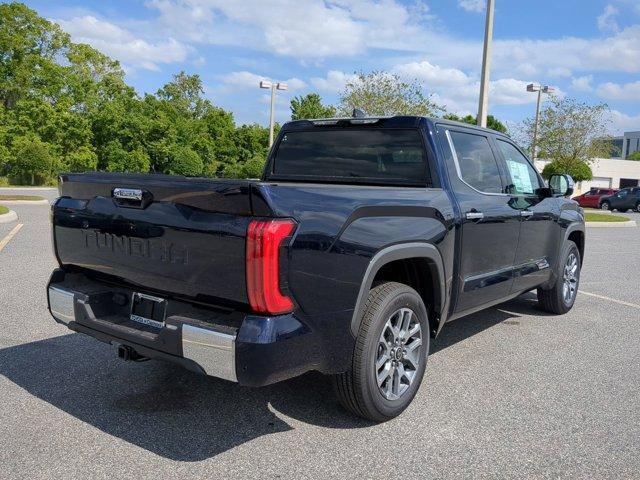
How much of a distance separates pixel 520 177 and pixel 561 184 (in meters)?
0.70

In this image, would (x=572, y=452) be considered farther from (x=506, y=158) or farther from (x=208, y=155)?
(x=208, y=155)

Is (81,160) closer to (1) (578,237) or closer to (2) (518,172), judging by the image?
(1) (578,237)

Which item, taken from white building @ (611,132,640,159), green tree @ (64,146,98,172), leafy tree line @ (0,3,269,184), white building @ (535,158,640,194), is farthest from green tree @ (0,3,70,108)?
white building @ (611,132,640,159)

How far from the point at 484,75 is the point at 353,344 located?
1246cm

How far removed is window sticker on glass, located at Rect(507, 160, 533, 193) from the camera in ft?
17.6

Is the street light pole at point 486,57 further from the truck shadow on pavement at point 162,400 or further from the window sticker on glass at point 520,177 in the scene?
the truck shadow on pavement at point 162,400

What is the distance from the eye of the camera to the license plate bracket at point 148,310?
3307 millimetres

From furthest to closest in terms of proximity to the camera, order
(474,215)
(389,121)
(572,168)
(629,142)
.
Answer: (629,142) < (572,168) < (389,121) < (474,215)

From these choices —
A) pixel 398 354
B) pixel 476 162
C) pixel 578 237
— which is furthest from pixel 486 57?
pixel 398 354

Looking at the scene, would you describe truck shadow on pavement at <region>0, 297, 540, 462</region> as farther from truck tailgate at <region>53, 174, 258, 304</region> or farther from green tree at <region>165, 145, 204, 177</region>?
green tree at <region>165, 145, 204, 177</region>

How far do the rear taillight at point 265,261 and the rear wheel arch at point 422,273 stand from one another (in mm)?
885

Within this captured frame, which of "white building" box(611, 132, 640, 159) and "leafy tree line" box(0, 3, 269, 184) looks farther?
"white building" box(611, 132, 640, 159)

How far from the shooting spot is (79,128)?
129ft

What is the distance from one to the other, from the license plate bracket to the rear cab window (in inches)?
80.4
